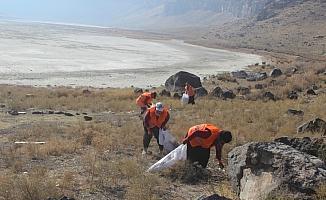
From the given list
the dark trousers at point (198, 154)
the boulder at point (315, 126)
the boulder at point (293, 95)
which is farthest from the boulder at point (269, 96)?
the dark trousers at point (198, 154)

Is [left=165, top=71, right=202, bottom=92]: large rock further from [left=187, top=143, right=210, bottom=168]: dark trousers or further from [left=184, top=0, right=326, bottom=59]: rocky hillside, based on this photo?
[left=184, top=0, right=326, bottom=59]: rocky hillside

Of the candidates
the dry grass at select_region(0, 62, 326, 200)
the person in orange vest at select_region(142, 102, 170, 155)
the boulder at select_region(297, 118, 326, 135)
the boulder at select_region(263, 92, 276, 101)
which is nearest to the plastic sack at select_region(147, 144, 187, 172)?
the dry grass at select_region(0, 62, 326, 200)

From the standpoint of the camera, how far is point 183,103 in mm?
22875

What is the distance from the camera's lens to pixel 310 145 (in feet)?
28.8

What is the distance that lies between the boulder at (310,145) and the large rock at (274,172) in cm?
114

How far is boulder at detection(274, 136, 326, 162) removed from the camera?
867 centimetres

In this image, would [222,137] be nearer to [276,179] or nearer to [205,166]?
[205,166]

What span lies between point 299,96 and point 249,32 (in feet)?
443

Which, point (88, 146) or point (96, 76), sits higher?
point (88, 146)

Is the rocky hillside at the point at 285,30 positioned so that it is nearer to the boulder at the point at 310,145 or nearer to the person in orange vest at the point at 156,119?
the person in orange vest at the point at 156,119

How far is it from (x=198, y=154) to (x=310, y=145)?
2.11 metres

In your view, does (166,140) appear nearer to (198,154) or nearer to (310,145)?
(198,154)

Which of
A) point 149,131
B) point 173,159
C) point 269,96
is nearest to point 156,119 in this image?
point 149,131

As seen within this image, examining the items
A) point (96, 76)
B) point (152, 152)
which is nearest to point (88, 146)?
point (152, 152)
